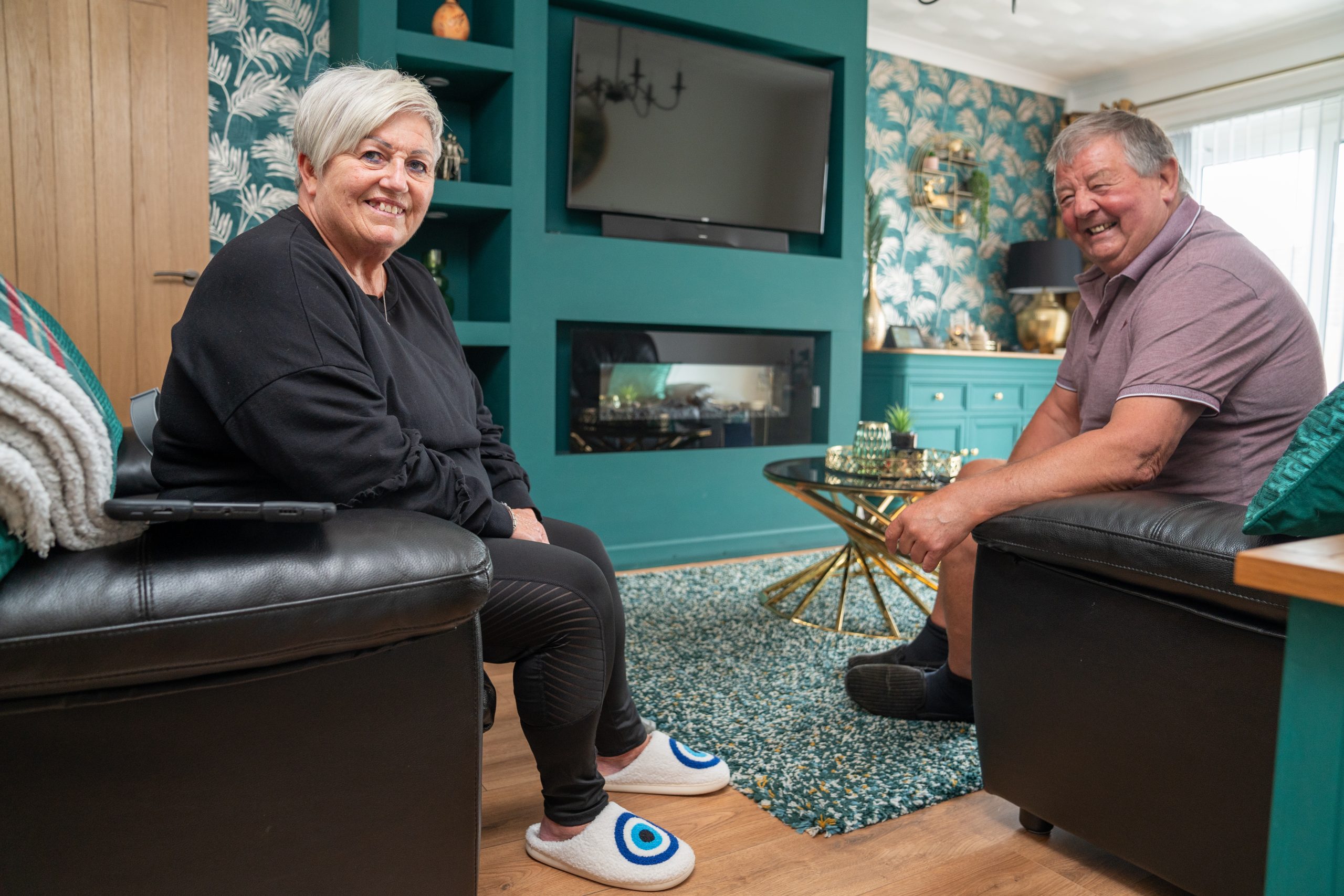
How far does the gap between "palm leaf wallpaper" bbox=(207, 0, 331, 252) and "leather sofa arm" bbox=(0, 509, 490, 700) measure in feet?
9.31

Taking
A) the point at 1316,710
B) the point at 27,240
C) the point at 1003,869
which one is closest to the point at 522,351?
the point at 27,240

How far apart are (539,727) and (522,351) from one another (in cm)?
215

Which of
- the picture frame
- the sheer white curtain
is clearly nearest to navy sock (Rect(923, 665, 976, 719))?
the picture frame

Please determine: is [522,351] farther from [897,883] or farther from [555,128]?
[897,883]

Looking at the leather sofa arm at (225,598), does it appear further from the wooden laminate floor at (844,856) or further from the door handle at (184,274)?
the door handle at (184,274)

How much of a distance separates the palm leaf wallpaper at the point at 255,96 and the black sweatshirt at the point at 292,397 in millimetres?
2329

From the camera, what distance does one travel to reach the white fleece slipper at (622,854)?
4.09ft

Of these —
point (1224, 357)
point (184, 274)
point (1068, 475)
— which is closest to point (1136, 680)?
point (1068, 475)

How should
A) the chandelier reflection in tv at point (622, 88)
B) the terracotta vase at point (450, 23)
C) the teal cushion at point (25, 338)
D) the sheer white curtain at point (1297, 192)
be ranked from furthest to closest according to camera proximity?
the sheer white curtain at point (1297, 192), the chandelier reflection in tv at point (622, 88), the terracotta vase at point (450, 23), the teal cushion at point (25, 338)

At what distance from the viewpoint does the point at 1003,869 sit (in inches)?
51.6

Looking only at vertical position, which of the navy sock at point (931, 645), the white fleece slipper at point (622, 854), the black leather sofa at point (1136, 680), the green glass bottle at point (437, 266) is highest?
the green glass bottle at point (437, 266)

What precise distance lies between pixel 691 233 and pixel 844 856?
2827 mm

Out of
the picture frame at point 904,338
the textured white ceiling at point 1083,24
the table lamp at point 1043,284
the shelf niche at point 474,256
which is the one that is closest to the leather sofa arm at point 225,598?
the shelf niche at point 474,256

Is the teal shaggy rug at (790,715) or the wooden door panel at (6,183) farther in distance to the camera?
Result: the wooden door panel at (6,183)
